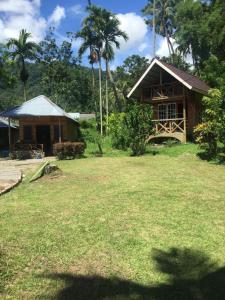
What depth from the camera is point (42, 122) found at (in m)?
27.1

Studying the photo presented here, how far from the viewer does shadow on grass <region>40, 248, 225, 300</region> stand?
5280 mm

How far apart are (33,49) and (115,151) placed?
27.3m

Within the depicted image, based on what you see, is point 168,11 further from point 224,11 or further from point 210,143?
point 210,143

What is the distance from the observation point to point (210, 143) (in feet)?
58.0

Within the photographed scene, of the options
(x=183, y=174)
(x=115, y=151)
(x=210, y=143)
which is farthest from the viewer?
(x=115, y=151)

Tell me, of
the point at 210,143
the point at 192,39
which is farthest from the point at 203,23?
the point at 210,143

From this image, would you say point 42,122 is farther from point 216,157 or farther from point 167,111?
point 216,157

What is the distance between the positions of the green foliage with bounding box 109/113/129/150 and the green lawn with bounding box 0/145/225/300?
346 inches

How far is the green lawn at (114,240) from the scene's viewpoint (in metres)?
5.53

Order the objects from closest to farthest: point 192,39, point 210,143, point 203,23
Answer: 1. point 210,143
2. point 203,23
3. point 192,39

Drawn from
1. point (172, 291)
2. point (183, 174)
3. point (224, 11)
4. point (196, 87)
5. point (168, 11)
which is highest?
point (168, 11)

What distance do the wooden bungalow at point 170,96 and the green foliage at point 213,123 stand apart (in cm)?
704

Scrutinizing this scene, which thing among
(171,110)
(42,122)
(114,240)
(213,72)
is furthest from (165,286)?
(213,72)

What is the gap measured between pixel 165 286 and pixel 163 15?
152 ft
